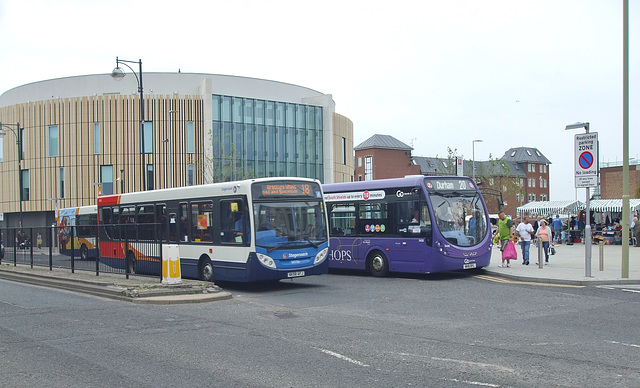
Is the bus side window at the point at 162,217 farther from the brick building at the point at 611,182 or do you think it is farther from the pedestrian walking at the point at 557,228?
the brick building at the point at 611,182

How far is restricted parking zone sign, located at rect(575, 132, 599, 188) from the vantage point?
16.4 metres

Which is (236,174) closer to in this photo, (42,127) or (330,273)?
(42,127)

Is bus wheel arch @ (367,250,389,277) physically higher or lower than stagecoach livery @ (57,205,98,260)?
lower

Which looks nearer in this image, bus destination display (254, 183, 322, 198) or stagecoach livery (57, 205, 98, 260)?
bus destination display (254, 183, 322, 198)

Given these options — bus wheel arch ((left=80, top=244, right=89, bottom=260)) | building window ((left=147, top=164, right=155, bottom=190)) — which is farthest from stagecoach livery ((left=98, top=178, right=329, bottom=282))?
building window ((left=147, top=164, right=155, bottom=190))

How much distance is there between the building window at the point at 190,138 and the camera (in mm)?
53344

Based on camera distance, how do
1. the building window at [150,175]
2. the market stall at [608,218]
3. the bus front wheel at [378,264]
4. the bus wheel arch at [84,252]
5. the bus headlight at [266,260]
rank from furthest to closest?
the building window at [150,175] < the market stall at [608,218] < the bus front wheel at [378,264] < the bus wheel arch at [84,252] < the bus headlight at [266,260]

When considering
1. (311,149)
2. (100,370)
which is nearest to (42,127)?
(311,149)

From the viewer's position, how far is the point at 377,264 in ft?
62.1

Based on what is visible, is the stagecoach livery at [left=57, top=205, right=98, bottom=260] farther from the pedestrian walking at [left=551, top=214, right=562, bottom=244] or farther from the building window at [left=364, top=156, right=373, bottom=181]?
the building window at [left=364, top=156, right=373, bottom=181]

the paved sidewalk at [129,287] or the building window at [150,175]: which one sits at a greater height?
the building window at [150,175]

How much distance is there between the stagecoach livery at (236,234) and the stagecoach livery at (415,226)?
2712 millimetres

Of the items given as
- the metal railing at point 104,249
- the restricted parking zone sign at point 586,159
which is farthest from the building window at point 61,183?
the restricted parking zone sign at point 586,159

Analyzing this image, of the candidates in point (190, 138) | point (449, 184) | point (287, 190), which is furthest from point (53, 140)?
point (449, 184)
